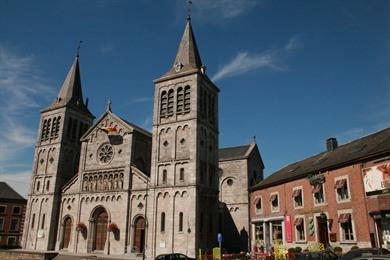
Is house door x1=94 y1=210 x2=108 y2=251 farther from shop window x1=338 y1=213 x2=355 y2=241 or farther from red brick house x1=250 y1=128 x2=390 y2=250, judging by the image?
shop window x1=338 y1=213 x2=355 y2=241

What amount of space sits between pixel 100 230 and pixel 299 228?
72.3 ft

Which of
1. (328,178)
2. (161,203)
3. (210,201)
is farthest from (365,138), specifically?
(161,203)

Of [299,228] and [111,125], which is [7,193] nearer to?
[111,125]

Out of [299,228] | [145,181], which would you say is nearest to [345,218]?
[299,228]

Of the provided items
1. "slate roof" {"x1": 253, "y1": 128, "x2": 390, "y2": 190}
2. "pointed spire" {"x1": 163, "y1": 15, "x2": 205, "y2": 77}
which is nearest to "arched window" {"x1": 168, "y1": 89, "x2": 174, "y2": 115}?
"pointed spire" {"x1": 163, "y1": 15, "x2": 205, "y2": 77}

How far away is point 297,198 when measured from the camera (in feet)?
104

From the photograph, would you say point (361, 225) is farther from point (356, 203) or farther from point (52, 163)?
point (52, 163)

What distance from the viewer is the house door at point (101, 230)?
129 feet

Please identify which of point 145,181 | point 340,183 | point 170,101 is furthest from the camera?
point 170,101

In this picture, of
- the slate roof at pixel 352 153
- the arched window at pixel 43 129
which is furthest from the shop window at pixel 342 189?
the arched window at pixel 43 129

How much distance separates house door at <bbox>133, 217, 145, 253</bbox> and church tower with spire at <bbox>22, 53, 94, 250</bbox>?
1283 cm

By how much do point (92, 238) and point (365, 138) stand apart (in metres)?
30.4

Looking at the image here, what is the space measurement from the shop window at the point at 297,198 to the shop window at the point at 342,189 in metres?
4.34

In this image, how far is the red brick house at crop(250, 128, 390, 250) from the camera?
24.0 metres
